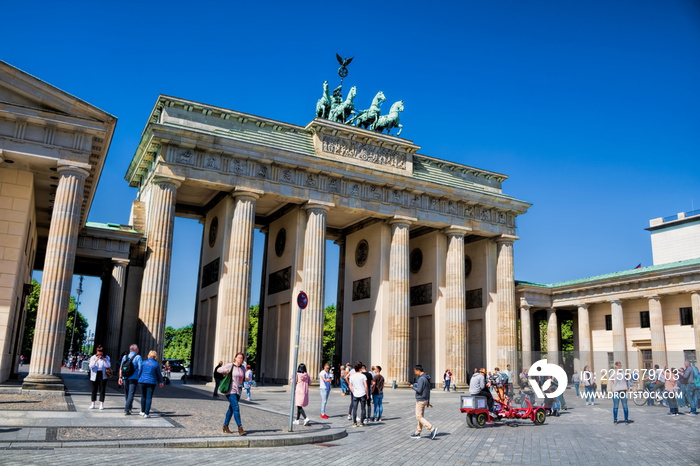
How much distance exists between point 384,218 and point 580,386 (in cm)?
1580

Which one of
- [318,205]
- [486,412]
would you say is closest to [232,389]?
[486,412]

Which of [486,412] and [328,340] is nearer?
[486,412]

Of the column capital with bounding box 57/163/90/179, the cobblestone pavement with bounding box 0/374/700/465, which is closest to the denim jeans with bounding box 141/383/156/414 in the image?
the cobblestone pavement with bounding box 0/374/700/465

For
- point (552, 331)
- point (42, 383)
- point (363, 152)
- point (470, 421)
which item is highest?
point (363, 152)

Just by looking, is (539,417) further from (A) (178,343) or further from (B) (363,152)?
(A) (178,343)

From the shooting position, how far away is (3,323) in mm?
20641

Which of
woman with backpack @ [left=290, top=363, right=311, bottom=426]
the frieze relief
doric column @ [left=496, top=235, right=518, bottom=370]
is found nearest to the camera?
woman with backpack @ [left=290, top=363, right=311, bottom=426]

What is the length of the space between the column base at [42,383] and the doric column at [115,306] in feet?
37.2

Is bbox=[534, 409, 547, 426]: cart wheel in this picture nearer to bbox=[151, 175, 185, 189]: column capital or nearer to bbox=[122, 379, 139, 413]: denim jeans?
bbox=[122, 379, 139, 413]: denim jeans

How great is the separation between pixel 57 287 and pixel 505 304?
31343 mm

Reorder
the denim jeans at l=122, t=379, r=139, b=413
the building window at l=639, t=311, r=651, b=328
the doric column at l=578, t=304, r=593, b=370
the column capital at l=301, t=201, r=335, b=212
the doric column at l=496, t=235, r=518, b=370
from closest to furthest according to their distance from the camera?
the denim jeans at l=122, t=379, r=139, b=413
the column capital at l=301, t=201, r=335, b=212
the doric column at l=496, t=235, r=518, b=370
the building window at l=639, t=311, r=651, b=328
the doric column at l=578, t=304, r=593, b=370

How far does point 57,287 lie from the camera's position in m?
20.0

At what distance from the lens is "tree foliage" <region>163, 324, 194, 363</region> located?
120 meters

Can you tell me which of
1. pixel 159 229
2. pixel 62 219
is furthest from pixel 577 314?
pixel 62 219
